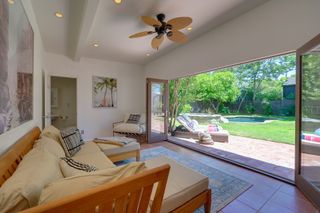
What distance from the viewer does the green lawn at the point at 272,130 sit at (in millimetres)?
5500

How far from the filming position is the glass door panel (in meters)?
4.65

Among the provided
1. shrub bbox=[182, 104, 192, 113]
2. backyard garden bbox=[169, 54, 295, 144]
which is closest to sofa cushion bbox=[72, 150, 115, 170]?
backyard garden bbox=[169, 54, 295, 144]

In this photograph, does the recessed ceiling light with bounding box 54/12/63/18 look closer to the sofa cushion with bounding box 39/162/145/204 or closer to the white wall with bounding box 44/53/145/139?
the white wall with bounding box 44/53/145/139

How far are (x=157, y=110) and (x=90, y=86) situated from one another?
2.23 metres

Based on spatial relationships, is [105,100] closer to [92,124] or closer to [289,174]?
[92,124]

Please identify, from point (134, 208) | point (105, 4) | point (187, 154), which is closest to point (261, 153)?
point (187, 154)

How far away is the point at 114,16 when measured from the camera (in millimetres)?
2586

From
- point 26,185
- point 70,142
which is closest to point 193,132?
point 70,142

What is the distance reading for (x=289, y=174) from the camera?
2443mm

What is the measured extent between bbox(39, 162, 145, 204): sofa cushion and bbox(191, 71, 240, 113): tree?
688 centimetres

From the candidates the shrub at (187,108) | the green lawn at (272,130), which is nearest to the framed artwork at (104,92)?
the shrub at (187,108)

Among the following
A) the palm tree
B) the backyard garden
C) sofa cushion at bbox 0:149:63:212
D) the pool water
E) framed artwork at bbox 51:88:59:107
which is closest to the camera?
sofa cushion at bbox 0:149:63:212

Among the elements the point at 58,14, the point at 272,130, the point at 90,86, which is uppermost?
the point at 58,14

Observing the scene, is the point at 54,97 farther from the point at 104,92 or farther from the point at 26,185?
the point at 26,185
